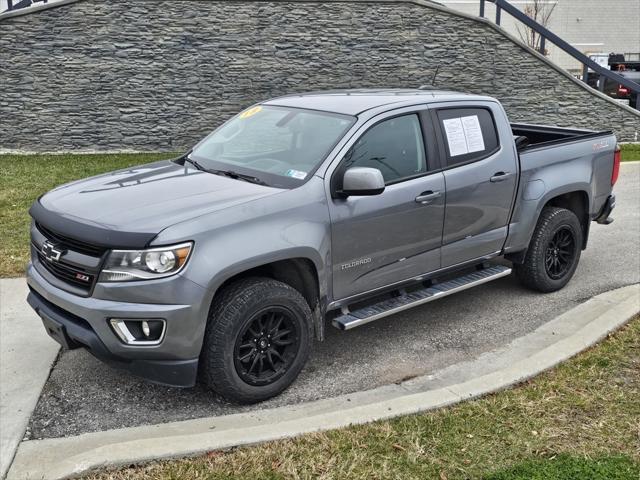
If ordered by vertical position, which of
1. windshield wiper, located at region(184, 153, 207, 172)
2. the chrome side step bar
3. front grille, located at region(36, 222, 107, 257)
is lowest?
the chrome side step bar

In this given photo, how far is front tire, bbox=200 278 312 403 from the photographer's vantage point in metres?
3.55

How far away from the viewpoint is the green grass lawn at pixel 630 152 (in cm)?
1250

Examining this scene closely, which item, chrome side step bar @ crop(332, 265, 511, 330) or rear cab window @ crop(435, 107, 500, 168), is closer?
chrome side step bar @ crop(332, 265, 511, 330)

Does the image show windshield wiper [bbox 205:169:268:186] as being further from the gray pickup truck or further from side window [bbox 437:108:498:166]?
side window [bbox 437:108:498:166]

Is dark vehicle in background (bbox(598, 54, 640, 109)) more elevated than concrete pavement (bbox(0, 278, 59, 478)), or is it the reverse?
concrete pavement (bbox(0, 278, 59, 478))

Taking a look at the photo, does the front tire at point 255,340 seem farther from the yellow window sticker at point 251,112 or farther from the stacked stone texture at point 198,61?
the stacked stone texture at point 198,61

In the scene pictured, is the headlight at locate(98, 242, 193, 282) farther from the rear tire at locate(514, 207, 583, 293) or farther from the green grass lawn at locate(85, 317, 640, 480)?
the rear tire at locate(514, 207, 583, 293)

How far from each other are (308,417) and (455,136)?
2.37m

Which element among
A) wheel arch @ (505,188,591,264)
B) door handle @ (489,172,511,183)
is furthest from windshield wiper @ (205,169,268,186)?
wheel arch @ (505,188,591,264)

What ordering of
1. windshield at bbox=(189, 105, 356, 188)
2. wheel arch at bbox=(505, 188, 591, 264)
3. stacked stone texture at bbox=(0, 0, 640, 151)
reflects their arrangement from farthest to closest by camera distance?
1. stacked stone texture at bbox=(0, 0, 640, 151)
2. wheel arch at bbox=(505, 188, 591, 264)
3. windshield at bbox=(189, 105, 356, 188)

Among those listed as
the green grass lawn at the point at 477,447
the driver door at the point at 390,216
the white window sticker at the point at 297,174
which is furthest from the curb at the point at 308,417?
the white window sticker at the point at 297,174

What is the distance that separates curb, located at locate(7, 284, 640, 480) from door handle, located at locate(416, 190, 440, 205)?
3.67 ft

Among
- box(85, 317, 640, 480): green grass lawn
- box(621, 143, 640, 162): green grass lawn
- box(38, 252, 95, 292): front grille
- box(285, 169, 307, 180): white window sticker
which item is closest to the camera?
box(85, 317, 640, 480): green grass lawn

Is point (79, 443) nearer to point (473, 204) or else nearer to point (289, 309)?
point (289, 309)
